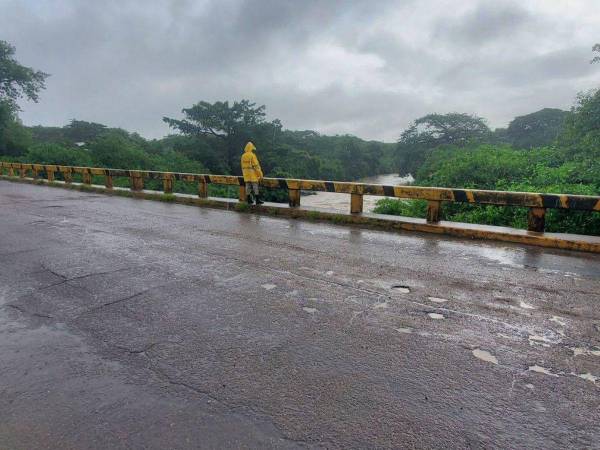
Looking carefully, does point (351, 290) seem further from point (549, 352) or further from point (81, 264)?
point (81, 264)

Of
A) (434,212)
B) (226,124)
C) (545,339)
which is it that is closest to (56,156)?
(226,124)

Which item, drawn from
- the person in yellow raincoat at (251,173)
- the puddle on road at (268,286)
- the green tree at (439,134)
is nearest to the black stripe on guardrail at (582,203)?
the puddle on road at (268,286)

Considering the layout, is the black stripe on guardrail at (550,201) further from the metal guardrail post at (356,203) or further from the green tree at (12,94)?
the green tree at (12,94)

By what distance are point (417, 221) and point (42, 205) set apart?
9.37 m

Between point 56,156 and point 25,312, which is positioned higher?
point 56,156

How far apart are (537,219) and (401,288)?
3.83 m

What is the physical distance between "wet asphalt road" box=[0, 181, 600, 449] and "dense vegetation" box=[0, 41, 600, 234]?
5.49m

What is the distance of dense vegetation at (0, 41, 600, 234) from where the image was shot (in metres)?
12.9

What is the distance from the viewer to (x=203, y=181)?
1160 cm

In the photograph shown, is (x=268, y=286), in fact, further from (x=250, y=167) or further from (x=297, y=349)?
(x=250, y=167)

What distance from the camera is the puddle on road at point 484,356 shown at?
109 inches

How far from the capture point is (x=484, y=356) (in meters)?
2.82

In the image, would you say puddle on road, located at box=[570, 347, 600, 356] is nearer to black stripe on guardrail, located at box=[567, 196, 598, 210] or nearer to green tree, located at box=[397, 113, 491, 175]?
black stripe on guardrail, located at box=[567, 196, 598, 210]

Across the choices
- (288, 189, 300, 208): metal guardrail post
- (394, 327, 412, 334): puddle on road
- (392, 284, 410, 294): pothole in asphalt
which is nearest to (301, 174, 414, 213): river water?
(288, 189, 300, 208): metal guardrail post
